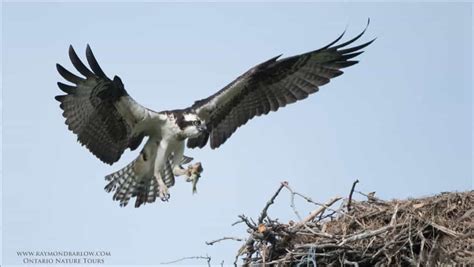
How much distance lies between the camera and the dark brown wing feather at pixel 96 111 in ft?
26.1

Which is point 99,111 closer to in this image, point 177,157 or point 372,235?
point 177,157

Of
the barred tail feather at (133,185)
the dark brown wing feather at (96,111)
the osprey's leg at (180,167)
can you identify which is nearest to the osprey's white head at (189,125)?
the osprey's leg at (180,167)

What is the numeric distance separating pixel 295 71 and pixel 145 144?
5.49ft

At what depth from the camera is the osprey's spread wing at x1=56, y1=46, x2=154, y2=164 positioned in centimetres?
798

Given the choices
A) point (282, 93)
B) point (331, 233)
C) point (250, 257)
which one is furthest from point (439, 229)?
point (282, 93)

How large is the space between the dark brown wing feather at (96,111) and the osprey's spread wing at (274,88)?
2.45ft

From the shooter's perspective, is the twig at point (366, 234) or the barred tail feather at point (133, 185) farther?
the barred tail feather at point (133, 185)

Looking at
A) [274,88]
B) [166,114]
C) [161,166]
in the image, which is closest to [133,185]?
[161,166]

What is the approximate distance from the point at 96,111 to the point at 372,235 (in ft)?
10.1

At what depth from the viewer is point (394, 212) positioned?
6676 mm

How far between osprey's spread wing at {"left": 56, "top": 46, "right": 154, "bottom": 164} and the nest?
2.18m

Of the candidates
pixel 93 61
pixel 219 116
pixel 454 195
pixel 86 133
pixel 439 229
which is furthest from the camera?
pixel 219 116

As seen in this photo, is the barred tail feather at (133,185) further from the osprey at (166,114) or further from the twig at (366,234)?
the twig at (366,234)

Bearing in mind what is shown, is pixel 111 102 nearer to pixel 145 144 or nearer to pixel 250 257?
pixel 145 144
